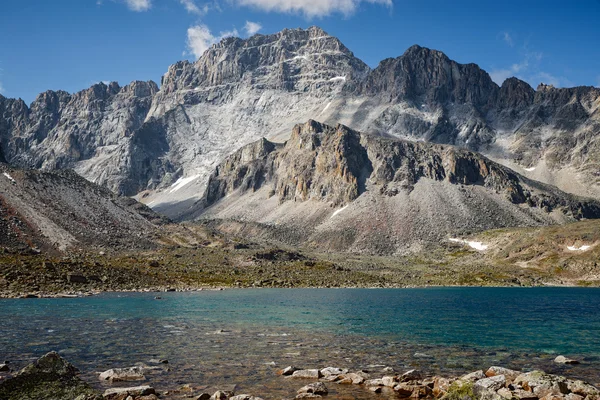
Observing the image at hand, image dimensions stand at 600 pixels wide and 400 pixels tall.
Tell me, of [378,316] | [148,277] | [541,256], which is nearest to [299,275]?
[148,277]

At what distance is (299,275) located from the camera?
134 meters

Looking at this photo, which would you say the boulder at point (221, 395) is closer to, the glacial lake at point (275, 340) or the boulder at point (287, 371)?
the glacial lake at point (275, 340)

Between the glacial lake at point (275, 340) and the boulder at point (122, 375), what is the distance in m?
0.49

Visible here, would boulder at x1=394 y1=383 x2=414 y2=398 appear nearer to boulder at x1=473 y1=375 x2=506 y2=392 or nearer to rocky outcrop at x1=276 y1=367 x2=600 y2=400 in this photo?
rocky outcrop at x1=276 y1=367 x2=600 y2=400

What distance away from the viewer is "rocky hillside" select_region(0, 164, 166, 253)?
368 feet

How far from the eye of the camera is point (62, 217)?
5034 inches

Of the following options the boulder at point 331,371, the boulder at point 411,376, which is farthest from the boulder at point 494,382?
the boulder at point 331,371

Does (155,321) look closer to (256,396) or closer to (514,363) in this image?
(256,396)

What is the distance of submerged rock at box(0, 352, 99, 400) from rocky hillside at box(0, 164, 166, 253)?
309 ft

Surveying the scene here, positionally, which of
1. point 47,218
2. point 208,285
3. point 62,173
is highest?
point 62,173

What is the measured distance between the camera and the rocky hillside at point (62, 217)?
11206cm

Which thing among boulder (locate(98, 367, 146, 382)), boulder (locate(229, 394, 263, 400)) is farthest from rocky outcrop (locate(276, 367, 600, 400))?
boulder (locate(98, 367, 146, 382))

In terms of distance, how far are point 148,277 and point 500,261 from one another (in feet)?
469

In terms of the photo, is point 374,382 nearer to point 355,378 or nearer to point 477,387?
point 355,378
